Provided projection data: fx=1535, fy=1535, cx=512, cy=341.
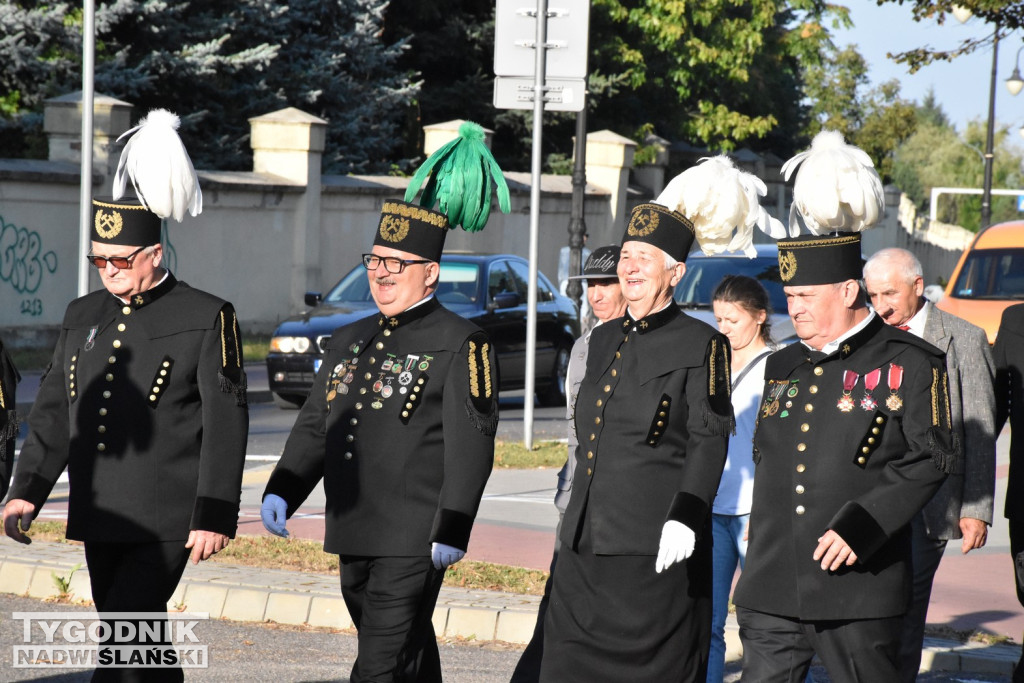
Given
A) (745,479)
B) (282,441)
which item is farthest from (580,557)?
(282,441)

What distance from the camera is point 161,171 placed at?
5.30 meters

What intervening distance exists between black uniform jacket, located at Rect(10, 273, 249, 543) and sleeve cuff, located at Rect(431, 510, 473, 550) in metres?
0.68

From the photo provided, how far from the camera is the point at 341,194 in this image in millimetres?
25734

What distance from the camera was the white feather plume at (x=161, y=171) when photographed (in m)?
5.28

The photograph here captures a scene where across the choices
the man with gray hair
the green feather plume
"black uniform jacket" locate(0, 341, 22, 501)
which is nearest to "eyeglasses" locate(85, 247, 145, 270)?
"black uniform jacket" locate(0, 341, 22, 501)

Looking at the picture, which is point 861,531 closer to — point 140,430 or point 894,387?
point 894,387

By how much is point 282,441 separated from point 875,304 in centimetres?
861

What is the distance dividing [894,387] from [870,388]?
0.24ft

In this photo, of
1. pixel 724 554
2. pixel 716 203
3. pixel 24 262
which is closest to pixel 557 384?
pixel 24 262

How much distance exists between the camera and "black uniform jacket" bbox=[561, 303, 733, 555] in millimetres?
4809

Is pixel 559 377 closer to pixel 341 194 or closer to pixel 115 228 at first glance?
pixel 341 194

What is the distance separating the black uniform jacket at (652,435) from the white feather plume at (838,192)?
0.58m

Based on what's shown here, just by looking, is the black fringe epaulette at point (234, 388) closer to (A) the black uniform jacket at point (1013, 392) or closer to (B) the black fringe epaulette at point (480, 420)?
(B) the black fringe epaulette at point (480, 420)

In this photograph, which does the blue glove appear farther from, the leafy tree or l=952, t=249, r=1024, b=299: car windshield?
the leafy tree
